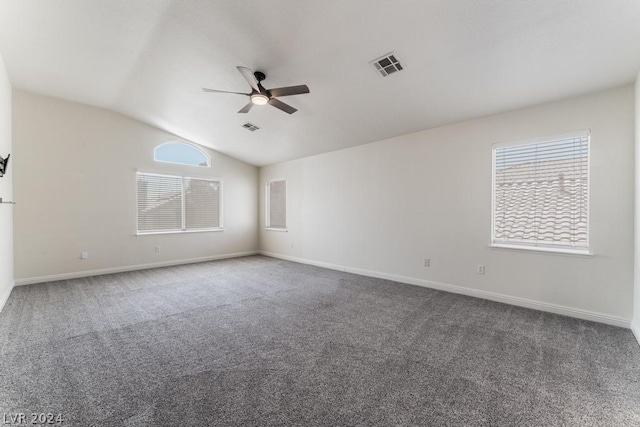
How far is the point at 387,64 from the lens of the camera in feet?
10.2

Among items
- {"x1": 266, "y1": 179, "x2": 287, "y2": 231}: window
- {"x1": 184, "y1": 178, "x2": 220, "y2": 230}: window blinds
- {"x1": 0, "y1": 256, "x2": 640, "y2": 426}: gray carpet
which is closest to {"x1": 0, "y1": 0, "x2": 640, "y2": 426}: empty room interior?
{"x1": 0, "y1": 256, "x2": 640, "y2": 426}: gray carpet

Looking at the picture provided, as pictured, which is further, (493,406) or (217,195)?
(217,195)

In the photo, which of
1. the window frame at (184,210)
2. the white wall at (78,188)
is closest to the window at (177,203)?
the window frame at (184,210)

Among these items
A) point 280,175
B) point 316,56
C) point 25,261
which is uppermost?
point 316,56

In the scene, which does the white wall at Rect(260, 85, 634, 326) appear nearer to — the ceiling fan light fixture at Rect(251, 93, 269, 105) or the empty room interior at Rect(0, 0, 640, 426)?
the empty room interior at Rect(0, 0, 640, 426)

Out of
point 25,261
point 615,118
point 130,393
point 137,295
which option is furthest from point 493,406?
Result: point 25,261

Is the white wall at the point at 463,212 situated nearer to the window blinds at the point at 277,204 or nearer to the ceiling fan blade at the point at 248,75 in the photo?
the window blinds at the point at 277,204

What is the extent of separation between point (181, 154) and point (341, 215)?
399 centimetres

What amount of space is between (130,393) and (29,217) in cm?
467

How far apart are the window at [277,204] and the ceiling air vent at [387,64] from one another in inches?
168

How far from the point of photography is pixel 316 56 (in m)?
3.13

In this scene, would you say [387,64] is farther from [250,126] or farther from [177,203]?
[177,203]

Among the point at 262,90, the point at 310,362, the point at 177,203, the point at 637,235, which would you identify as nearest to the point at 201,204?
the point at 177,203

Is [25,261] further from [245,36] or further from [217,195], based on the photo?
[245,36]
